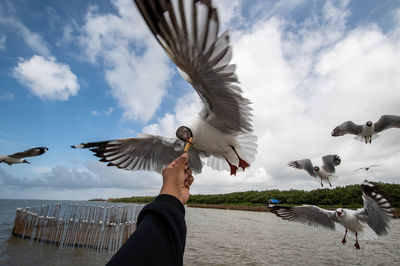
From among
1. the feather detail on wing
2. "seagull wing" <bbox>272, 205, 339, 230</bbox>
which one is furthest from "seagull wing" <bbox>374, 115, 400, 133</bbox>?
the feather detail on wing

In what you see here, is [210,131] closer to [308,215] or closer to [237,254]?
[308,215]

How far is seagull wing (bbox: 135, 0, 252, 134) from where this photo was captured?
1.31 metres

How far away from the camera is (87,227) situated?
26.0 feet

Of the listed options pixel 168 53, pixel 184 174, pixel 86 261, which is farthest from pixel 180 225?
pixel 86 261

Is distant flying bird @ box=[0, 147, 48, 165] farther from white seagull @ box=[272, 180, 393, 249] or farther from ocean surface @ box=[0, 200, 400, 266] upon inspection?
white seagull @ box=[272, 180, 393, 249]

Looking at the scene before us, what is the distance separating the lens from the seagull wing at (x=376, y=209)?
4.93m

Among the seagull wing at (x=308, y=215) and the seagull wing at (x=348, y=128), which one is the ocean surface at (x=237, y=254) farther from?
the seagull wing at (x=348, y=128)

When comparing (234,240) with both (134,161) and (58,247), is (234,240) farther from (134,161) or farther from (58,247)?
(134,161)

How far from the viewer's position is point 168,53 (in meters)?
1.69

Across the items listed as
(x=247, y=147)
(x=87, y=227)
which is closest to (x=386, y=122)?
(x=247, y=147)

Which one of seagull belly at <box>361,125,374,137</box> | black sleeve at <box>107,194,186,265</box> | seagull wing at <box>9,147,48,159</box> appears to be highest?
seagull belly at <box>361,125,374,137</box>

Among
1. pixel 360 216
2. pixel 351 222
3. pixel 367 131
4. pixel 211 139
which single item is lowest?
pixel 351 222

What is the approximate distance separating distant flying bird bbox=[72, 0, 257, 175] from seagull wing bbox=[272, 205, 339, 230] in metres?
3.11

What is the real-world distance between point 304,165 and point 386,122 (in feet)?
7.61
